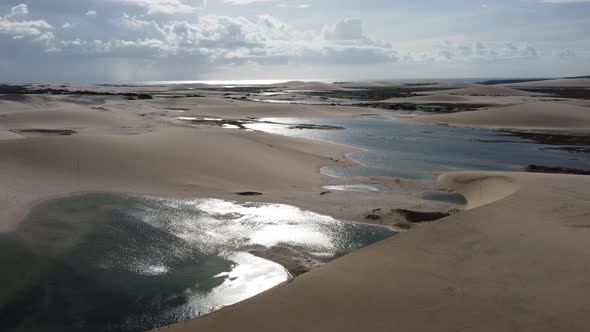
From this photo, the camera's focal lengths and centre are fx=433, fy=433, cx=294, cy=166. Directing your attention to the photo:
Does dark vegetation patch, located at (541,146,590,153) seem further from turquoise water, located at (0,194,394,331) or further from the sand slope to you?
turquoise water, located at (0,194,394,331)

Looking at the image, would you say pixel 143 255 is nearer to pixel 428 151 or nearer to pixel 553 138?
pixel 428 151

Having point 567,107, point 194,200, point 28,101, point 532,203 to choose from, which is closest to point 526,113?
point 567,107

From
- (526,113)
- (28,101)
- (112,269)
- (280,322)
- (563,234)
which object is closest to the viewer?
(280,322)

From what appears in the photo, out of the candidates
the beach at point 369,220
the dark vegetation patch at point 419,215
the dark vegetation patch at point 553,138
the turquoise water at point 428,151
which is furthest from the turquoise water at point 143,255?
the dark vegetation patch at point 553,138

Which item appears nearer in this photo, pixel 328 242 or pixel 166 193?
pixel 328 242

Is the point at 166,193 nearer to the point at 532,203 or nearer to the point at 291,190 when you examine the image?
the point at 291,190

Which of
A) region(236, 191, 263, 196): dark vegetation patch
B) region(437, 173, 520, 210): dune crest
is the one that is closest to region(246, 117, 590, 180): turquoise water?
region(437, 173, 520, 210): dune crest

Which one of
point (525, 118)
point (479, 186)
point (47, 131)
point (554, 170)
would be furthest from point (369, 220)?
point (525, 118)
